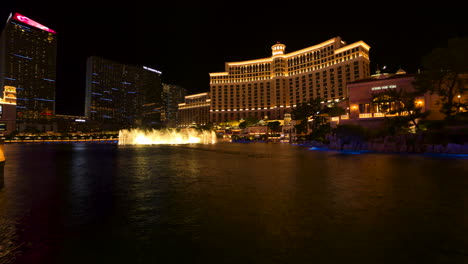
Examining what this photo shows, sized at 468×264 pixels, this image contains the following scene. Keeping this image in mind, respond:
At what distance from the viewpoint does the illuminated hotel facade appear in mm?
102562

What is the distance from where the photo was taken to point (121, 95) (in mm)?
165625

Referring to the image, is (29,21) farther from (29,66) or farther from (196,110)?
(196,110)

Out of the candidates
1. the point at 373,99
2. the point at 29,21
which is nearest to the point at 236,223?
the point at 373,99

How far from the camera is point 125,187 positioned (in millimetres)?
7797

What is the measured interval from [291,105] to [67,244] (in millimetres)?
127807

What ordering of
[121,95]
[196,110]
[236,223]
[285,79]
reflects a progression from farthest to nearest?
[196,110] → [121,95] → [285,79] → [236,223]

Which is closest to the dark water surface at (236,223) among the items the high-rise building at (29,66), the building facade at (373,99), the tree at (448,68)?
the tree at (448,68)

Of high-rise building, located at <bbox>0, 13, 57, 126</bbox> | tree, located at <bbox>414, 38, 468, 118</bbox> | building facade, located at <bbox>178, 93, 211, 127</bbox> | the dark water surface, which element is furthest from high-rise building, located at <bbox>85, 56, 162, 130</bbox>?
the dark water surface

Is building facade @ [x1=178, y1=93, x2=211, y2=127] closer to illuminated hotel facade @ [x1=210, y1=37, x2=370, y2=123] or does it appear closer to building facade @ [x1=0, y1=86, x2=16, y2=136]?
illuminated hotel facade @ [x1=210, y1=37, x2=370, y2=123]

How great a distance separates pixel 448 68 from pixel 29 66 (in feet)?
579

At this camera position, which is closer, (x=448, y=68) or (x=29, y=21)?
(x=448, y=68)

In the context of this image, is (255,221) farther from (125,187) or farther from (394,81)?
(394,81)

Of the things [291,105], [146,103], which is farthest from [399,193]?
[146,103]

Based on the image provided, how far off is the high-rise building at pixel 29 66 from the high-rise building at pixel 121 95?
20346 millimetres
